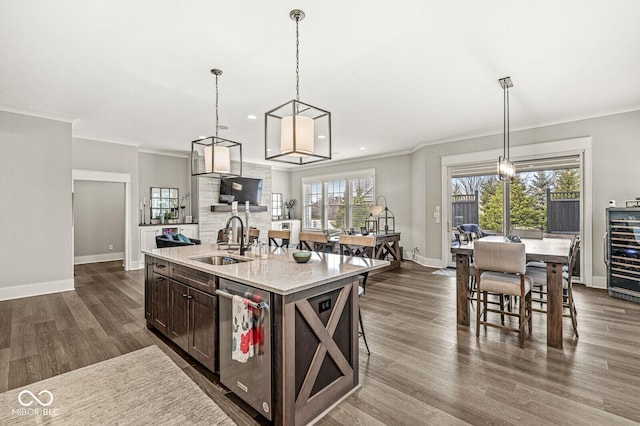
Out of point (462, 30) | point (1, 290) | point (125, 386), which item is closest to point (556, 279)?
point (462, 30)

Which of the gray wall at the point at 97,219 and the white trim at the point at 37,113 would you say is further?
the gray wall at the point at 97,219

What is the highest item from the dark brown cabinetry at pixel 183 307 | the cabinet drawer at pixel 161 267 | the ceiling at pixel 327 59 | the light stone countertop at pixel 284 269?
the ceiling at pixel 327 59

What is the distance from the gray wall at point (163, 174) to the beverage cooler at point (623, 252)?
842 centimetres

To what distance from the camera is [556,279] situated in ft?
9.56

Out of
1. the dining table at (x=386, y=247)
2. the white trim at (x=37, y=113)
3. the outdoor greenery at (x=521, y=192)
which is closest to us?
the white trim at (x=37, y=113)

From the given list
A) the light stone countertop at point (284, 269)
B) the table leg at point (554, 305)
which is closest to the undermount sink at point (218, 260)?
the light stone countertop at point (284, 269)

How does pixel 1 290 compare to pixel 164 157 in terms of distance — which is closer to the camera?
pixel 1 290

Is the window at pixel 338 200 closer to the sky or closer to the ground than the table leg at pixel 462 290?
closer to the sky

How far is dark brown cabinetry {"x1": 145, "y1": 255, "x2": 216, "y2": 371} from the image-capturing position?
7.65ft

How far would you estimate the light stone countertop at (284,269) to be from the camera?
72.9 inches

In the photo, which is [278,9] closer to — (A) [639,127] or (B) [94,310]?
(B) [94,310]

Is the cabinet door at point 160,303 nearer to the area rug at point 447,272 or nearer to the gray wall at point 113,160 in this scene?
the gray wall at point 113,160

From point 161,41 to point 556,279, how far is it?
425 cm

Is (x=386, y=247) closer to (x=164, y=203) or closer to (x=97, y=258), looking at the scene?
(x=164, y=203)
